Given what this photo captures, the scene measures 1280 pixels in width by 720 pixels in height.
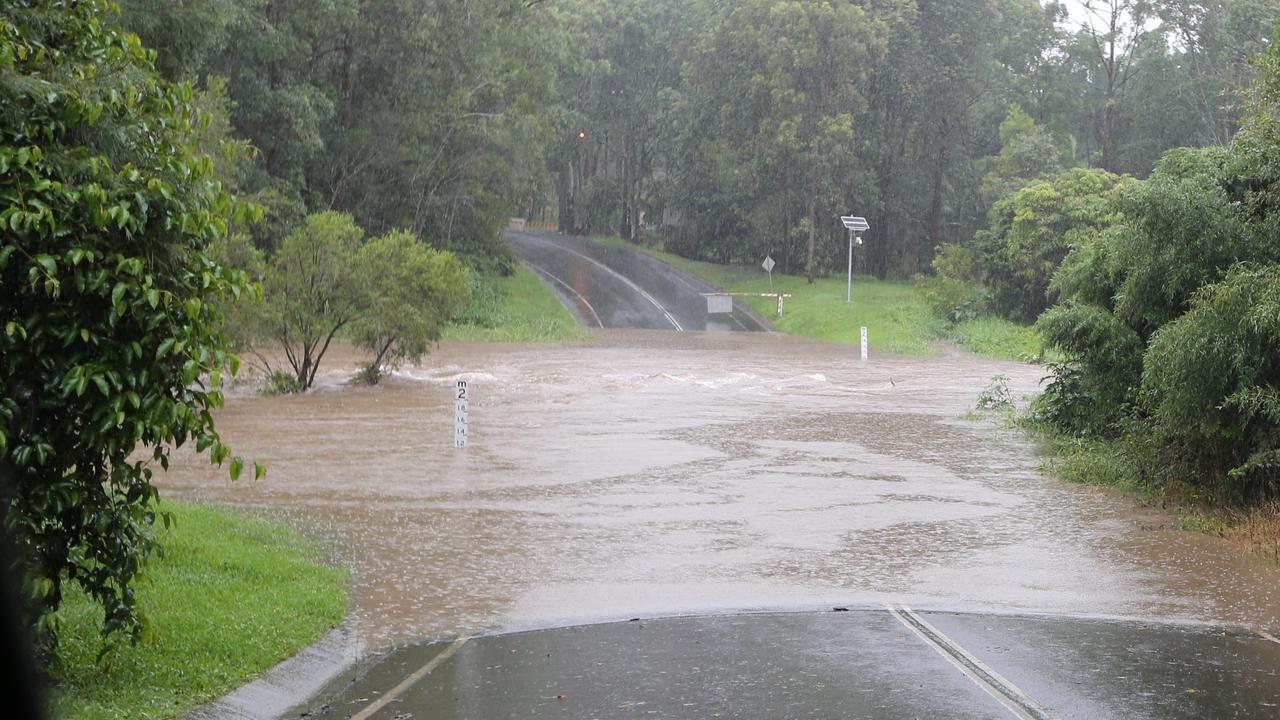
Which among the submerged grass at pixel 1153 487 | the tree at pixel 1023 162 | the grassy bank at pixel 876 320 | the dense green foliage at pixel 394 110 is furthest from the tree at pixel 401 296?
the tree at pixel 1023 162

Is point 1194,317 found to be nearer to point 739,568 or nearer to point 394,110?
point 739,568

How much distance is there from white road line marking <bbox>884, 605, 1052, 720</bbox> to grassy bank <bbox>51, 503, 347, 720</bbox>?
4341 millimetres

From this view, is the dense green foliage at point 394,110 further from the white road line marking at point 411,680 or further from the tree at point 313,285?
the white road line marking at point 411,680

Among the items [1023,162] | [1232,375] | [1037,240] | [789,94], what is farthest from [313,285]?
[1023,162]

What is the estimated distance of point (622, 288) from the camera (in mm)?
64438

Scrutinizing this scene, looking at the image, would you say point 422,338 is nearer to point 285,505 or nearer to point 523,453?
point 523,453

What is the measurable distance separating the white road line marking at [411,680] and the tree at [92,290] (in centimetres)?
139

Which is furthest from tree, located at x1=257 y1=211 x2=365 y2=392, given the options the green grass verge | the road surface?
the green grass verge

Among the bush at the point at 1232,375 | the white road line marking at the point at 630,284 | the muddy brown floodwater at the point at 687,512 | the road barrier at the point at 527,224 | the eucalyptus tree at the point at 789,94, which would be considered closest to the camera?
the muddy brown floodwater at the point at 687,512

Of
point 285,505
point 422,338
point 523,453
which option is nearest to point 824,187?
point 422,338

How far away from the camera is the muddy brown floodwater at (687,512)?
1097 cm

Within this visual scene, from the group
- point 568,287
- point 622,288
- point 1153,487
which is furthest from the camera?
point 622,288

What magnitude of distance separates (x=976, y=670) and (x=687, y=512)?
6.96 metres

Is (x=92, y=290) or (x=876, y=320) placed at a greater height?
(x=92, y=290)
